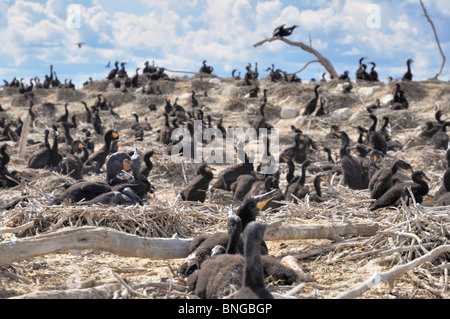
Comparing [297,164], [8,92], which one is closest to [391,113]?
[297,164]

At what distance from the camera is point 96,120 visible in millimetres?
20375

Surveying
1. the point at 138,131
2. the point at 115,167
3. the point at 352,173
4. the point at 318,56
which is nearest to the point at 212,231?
the point at 115,167

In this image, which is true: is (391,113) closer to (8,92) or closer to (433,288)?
(433,288)

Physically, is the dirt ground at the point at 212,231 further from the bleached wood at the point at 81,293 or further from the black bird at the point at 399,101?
the black bird at the point at 399,101

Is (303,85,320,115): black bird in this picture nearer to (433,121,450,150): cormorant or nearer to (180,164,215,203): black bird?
(433,121,450,150): cormorant

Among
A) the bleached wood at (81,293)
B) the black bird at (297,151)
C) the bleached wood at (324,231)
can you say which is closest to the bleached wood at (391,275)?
the bleached wood at (324,231)

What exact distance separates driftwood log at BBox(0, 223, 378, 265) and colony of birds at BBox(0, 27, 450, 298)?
0.17m

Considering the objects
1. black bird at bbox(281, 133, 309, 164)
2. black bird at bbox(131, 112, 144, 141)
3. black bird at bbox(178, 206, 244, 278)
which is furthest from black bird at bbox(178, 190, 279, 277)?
black bird at bbox(131, 112, 144, 141)

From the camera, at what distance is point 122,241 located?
14.4ft

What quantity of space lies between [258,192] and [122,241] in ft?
15.2

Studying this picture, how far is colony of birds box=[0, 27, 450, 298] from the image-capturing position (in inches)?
157

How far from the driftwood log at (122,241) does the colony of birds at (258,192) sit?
0.17 meters

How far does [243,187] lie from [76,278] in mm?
5540
